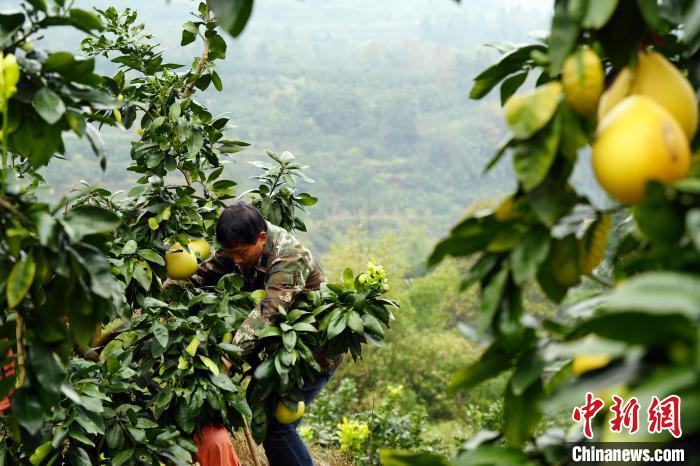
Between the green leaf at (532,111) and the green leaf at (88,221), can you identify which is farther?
the green leaf at (88,221)

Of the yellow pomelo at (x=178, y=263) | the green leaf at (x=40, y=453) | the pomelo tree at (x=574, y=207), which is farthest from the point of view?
the yellow pomelo at (x=178, y=263)

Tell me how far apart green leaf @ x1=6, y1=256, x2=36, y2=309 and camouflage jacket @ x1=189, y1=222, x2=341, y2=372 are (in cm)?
123

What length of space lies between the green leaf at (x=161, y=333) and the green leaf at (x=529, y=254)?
1325 millimetres

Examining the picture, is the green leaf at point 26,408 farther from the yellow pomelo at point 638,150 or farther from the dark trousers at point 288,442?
the dark trousers at point 288,442

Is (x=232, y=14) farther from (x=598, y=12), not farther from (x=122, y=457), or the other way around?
(x=122, y=457)

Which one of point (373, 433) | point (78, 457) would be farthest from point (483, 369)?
point (373, 433)

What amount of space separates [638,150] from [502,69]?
35 cm

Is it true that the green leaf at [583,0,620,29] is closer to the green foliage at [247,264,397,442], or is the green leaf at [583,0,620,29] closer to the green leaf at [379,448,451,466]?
the green leaf at [379,448,451,466]

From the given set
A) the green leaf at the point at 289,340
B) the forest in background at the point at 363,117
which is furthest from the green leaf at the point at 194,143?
the forest in background at the point at 363,117

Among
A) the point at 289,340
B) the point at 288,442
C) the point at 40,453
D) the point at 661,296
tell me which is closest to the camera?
the point at 661,296

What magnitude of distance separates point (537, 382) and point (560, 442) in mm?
71

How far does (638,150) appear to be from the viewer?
0.60 m

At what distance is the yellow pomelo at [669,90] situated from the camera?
0.66 m

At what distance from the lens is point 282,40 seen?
198 ft
